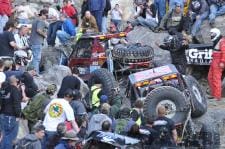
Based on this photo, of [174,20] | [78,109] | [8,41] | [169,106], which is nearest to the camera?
[78,109]

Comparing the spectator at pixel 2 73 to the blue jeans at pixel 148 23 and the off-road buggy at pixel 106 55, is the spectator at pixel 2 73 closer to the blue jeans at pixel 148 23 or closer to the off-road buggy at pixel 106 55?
the off-road buggy at pixel 106 55

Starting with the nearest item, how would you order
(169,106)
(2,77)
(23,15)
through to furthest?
(2,77), (169,106), (23,15)

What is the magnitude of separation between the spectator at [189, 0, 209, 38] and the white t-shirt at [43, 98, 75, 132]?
937 cm

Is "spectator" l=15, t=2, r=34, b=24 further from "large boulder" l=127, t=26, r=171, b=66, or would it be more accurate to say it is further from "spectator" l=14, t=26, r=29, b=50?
"spectator" l=14, t=26, r=29, b=50

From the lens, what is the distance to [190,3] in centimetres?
2247

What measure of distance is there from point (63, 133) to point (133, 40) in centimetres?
1094

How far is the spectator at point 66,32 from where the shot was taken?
71.1ft

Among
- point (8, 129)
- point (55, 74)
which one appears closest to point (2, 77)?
point (8, 129)

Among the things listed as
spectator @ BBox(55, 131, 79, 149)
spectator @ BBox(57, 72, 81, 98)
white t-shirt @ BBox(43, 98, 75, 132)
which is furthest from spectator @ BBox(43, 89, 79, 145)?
spectator @ BBox(57, 72, 81, 98)

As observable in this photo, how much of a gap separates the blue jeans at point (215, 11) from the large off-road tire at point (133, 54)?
3648mm

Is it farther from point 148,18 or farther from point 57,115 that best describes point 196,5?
point 57,115

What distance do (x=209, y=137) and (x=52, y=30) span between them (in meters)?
8.80

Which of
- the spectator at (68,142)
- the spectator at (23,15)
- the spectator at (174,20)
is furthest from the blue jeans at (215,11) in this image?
the spectator at (68,142)

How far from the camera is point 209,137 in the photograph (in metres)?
14.5
